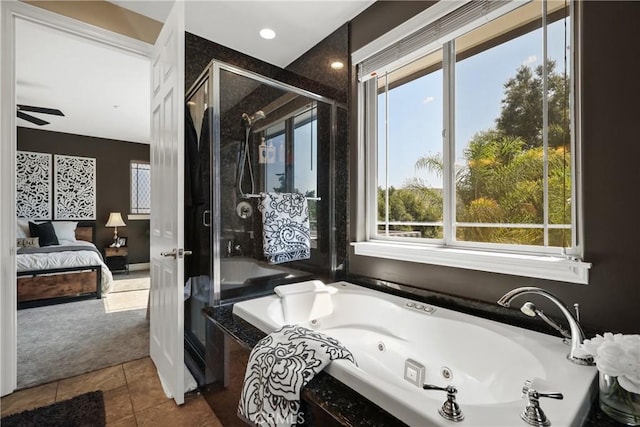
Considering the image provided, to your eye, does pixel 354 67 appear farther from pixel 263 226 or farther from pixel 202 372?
pixel 202 372

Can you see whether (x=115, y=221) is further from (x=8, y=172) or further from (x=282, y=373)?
(x=282, y=373)

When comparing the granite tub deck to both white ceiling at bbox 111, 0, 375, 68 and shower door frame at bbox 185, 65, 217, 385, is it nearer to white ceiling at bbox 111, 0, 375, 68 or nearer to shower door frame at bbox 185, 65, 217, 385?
shower door frame at bbox 185, 65, 217, 385

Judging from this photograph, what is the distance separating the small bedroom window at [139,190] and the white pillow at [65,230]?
997 millimetres

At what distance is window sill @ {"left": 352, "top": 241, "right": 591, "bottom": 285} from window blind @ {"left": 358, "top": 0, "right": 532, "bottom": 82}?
1226 millimetres

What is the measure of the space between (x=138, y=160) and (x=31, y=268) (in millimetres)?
3022

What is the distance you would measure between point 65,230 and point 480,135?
6172 mm

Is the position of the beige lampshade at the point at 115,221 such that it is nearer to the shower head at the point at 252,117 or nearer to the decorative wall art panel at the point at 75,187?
the decorative wall art panel at the point at 75,187

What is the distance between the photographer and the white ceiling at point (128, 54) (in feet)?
7.09

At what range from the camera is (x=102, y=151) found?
571cm

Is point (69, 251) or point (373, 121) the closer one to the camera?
point (373, 121)

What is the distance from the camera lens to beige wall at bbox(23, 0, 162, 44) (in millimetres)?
1975

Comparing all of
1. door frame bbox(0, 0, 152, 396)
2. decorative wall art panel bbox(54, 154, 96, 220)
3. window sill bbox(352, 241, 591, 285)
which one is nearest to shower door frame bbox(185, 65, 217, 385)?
door frame bbox(0, 0, 152, 396)

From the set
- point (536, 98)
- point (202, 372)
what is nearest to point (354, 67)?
point (536, 98)

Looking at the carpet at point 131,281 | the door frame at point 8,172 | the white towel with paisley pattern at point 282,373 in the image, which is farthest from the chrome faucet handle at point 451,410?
the carpet at point 131,281
